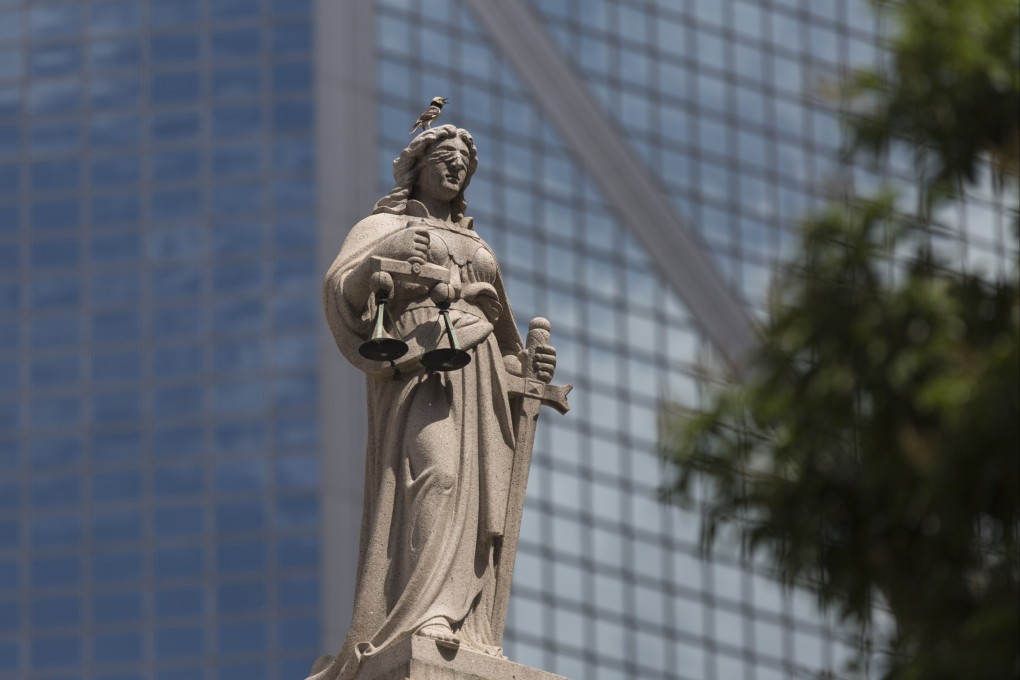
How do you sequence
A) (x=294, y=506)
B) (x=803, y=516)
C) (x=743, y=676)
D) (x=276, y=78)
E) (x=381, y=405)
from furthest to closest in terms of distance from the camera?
(x=743, y=676)
(x=276, y=78)
(x=294, y=506)
(x=381, y=405)
(x=803, y=516)

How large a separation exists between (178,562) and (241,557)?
6.06 feet

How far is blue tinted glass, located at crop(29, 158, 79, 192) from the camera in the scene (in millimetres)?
91000

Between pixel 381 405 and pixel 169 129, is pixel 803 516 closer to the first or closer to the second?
pixel 381 405

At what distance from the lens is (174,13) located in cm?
9262

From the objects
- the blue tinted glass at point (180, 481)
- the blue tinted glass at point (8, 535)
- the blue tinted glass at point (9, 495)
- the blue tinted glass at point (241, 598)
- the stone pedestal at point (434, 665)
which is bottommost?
the blue tinted glass at point (241, 598)

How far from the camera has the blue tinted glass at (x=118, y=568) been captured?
8519 cm

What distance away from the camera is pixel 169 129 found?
91.6 meters

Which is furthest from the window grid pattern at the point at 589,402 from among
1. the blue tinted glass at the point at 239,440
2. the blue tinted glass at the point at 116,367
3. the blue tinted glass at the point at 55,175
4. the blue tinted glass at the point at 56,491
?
the blue tinted glass at the point at 56,491

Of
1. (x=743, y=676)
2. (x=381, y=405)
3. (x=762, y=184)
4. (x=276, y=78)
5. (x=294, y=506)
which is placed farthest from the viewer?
(x=762, y=184)

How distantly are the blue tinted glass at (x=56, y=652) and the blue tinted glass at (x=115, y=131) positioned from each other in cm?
1643

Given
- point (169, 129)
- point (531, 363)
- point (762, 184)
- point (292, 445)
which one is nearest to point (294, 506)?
point (292, 445)

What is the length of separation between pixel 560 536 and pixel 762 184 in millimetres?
18969

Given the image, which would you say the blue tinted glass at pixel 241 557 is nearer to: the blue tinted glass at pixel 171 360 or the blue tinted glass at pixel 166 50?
the blue tinted glass at pixel 171 360

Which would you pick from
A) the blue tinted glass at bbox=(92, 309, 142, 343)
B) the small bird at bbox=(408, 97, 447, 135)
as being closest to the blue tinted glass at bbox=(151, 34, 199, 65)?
the blue tinted glass at bbox=(92, 309, 142, 343)
